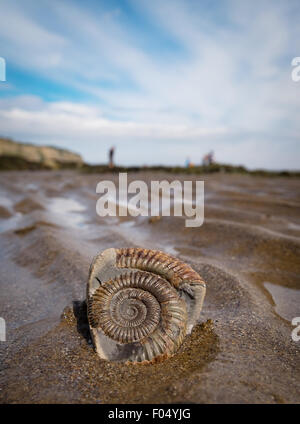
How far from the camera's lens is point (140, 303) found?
2666 millimetres

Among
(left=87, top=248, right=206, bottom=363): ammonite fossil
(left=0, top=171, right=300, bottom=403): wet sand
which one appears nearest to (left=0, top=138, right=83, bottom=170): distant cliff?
(left=0, top=171, right=300, bottom=403): wet sand

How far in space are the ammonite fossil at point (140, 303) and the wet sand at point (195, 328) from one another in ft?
0.59

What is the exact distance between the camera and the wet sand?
226 cm

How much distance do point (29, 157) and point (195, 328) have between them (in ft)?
140

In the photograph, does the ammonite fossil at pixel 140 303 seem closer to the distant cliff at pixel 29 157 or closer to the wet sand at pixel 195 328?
the wet sand at pixel 195 328

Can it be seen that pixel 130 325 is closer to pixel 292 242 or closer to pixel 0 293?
pixel 0 293

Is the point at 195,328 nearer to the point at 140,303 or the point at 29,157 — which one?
the point at 140,303

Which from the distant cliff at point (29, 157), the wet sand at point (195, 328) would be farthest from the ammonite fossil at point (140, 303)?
the distant cliff at point (29, 157)

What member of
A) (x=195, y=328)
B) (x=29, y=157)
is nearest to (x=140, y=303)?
(x=195, y=328)
